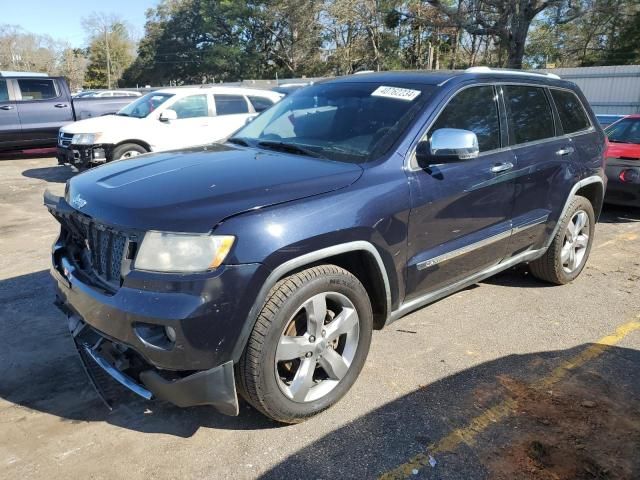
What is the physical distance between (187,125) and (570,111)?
6949mm

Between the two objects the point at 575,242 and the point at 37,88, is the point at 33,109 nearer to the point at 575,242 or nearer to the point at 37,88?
the point at 37,88

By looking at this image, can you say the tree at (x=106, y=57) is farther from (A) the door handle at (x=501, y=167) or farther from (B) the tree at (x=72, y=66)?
(A) the door handle at (x=501, y=167)

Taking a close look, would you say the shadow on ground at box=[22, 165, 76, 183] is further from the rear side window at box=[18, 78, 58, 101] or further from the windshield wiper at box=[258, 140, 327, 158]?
the windshield wiper at box=[258, 140, 327, 158]

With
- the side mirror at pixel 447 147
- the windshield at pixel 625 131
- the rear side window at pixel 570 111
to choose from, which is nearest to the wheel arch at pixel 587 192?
the rear side window at pixel 570 111

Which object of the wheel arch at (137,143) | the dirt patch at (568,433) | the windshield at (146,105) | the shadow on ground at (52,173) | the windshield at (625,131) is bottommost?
the dirt patch at (568,433)

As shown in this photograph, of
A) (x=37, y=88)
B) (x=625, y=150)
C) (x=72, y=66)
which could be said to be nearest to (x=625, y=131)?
(x=625, y=150)

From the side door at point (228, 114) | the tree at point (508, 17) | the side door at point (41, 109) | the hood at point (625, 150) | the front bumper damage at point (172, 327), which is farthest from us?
the tree at point (508, 17)

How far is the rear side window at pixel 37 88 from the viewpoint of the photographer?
41.5ft

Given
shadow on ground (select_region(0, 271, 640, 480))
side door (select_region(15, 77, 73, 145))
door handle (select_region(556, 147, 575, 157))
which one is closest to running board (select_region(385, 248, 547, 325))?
shadow on ground (select_region(0, 271, 640, 480))

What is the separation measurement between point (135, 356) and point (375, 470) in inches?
51.0

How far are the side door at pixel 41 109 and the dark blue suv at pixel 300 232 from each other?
34.2ft

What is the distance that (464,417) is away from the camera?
3.01 meters

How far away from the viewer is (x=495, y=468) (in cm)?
261

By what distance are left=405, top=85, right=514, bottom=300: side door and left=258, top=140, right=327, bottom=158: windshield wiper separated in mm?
631
